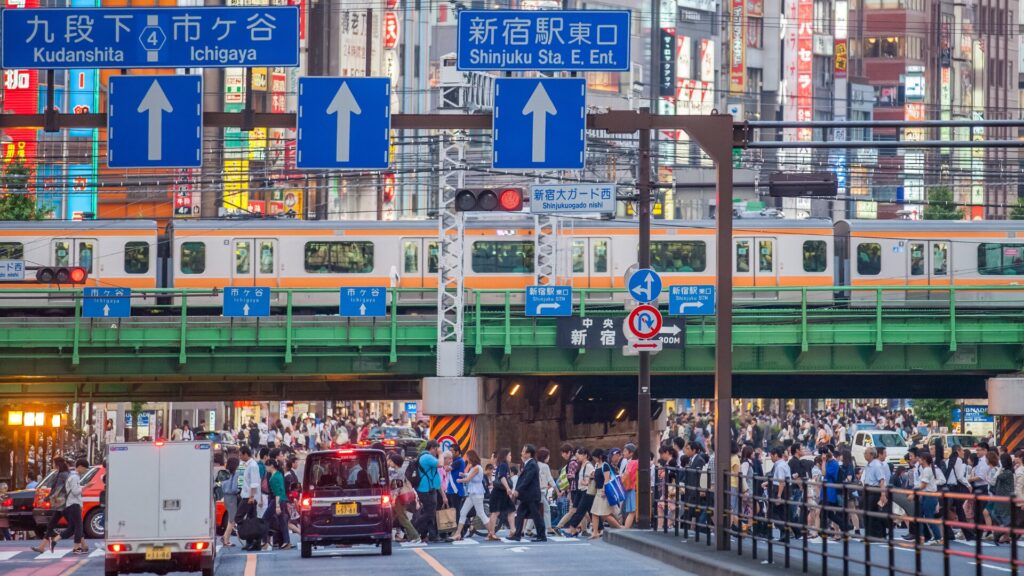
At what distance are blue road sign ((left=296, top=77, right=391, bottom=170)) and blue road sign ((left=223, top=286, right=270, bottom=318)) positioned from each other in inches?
883

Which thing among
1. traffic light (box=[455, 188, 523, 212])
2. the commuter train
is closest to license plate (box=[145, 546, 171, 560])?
traffic light (box=[455, 188, 523, 212])

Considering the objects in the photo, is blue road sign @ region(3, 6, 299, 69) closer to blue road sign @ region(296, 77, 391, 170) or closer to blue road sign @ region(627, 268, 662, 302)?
blue road sign @ region(296, 77, 391, 170)

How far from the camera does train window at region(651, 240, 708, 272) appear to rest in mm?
48094

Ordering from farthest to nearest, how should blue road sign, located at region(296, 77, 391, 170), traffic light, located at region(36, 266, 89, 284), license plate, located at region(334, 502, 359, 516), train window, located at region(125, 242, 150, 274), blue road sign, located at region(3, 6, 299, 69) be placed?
train window, located at region(125, 242, 150, 274) < traffic light, located at region(36, 266, 89, 284) < license plate, located at region(334, 502, 359, 516) < blue road sign, located at region(296, 77, 391, 170) < blue road sign, located at region(3, 6, 299, 69)

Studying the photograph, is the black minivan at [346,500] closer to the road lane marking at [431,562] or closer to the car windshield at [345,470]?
the car windshield at [345,470]

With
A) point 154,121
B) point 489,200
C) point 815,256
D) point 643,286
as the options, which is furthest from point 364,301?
point 154,121

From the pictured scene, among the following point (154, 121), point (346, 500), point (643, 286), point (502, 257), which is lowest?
point (346, 500)

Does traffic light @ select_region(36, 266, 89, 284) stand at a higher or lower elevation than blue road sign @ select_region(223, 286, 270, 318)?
higher

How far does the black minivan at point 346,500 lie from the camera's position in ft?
78.8

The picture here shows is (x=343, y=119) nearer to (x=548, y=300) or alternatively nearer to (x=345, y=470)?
(x=345, y=470)

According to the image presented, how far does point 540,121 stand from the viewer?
22.0 metres

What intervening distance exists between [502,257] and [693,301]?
33.9 ft

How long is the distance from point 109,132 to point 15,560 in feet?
23.9

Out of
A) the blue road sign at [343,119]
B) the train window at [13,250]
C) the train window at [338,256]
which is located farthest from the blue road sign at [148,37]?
the train window at [13,250]
